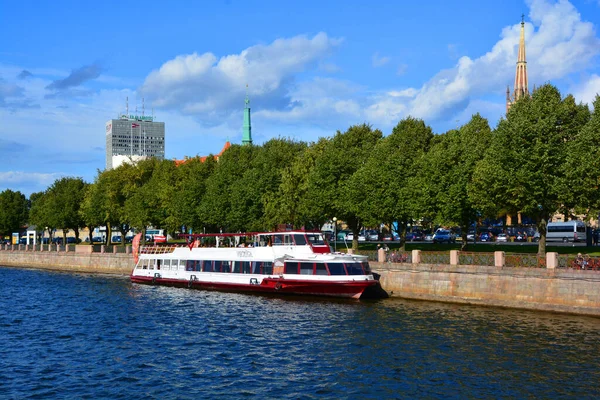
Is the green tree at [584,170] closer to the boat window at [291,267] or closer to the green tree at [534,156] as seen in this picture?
the green tree at [534,156]

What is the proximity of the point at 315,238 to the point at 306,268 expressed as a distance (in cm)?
401

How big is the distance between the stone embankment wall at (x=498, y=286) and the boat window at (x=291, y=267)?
668 cm

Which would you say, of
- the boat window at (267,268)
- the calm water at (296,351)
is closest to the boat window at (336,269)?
the calm water at (296,351)

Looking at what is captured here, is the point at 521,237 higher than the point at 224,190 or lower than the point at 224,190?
lower

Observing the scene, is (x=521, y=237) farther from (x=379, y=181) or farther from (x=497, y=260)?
(x=497, y=260)

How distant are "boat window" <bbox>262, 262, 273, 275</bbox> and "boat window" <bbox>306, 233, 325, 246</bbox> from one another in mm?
4161

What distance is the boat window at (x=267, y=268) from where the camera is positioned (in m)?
56.8

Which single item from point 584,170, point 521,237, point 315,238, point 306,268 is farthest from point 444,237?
point 306,268

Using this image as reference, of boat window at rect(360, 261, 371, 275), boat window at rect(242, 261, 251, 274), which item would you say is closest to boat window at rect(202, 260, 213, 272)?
boat window at rect(242, 261, 251, 274)

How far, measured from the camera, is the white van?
92.0 m

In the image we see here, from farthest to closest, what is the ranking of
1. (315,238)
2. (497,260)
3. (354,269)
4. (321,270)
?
(315,238), (321,270), (354,269), (497,260)

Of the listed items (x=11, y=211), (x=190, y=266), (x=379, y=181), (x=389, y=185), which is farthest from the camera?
(x=11, y=211)

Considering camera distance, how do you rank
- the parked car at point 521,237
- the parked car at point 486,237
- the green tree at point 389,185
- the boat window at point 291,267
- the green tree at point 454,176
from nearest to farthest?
the boat window at point 291,267
the green tree at point 454,176
the green tree at point 389,185
the parked car at point 521,237
the parked car at point 486,237

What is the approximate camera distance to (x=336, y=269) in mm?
51625
